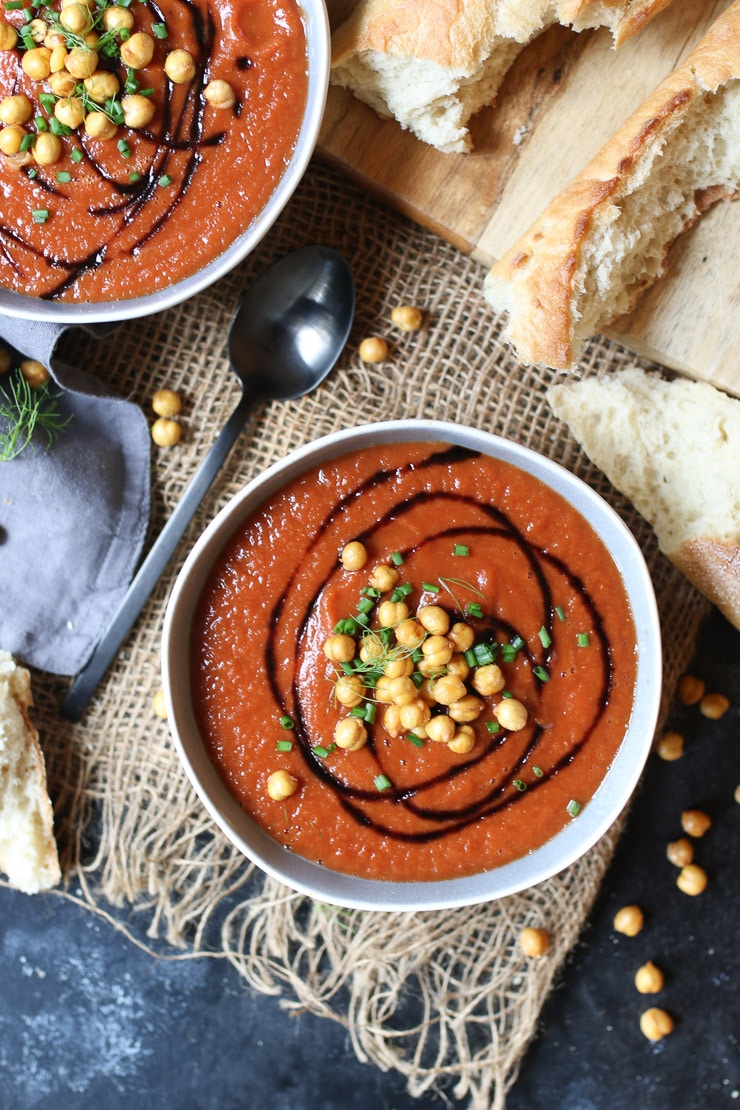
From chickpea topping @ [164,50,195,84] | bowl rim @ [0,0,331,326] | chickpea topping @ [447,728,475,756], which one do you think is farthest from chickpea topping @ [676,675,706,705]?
chickpea topping @ [164,50,195,84]

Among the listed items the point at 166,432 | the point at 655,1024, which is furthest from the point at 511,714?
the point at 655,1024

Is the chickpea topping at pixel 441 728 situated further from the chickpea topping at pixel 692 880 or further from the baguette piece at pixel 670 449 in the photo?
the chickpea topping at pixel 692 880

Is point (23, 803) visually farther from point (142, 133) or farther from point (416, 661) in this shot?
point (142, 133)

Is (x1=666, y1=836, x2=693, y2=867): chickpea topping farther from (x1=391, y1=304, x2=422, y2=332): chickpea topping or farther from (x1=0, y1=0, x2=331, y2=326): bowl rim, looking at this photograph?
(x1=0, y1=0, x2=331, y2=326): bowl rim

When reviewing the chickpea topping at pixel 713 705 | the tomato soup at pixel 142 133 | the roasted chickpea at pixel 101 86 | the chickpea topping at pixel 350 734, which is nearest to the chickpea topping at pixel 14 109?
the tomato soup at pixel 142 133

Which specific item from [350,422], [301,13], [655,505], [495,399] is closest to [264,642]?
[350,422]

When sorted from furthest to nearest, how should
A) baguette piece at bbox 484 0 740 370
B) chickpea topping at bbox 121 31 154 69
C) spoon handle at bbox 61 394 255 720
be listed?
spoon handle at bbox 61 394 255 720, baguette piece at bbox 484 0 740 370, chickpea topping at bbox 121 31 154 69
